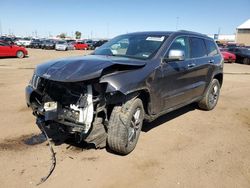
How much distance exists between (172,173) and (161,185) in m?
0.38

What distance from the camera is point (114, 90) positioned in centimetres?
405

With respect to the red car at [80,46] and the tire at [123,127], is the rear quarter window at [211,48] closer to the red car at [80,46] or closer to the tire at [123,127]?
the tire at [123,127]

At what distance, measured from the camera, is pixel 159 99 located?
16.6 ft

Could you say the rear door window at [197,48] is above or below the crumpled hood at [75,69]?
above

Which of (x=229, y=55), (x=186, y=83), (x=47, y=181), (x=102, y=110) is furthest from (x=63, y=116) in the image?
(x=229, y=55)

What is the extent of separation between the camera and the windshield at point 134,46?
532cm

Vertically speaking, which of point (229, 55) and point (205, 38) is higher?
point (205, 38)

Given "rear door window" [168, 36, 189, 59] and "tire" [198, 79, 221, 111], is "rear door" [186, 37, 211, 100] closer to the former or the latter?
"rear door window" [168, 36, 189, 59]

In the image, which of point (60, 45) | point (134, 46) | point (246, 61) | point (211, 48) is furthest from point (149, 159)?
point (60, 45)

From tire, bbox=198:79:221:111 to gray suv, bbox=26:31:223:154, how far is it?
153 centimetres

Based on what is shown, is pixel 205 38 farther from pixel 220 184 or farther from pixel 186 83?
pixel 220 184

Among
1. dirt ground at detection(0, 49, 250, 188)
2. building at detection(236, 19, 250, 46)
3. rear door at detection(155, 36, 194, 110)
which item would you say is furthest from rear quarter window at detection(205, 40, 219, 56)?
building at detection(236, 19, 250, 46)

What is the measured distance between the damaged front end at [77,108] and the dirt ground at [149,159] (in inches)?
16.1

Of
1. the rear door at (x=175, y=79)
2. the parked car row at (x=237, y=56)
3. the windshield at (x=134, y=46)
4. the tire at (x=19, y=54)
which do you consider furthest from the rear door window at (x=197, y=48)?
the parked car row at (x=237, y=56)
